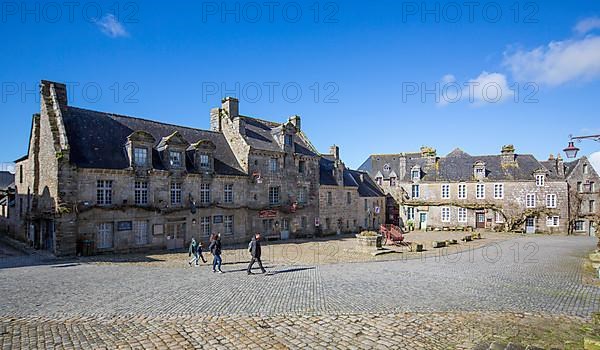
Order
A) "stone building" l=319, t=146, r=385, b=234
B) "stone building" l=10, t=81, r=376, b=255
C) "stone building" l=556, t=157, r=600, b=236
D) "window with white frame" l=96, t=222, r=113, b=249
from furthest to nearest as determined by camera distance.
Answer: "stone building" l=556, t=157, r=600, b=236 → "stone building" l=319, t=146, r=385, b=234 → "window with white frame" l=96, t=222, r=113, b=249 → "stone building" l=10, t=81, r=376, b=255

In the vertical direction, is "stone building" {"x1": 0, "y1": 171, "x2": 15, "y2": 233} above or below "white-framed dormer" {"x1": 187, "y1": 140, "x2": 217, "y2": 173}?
below

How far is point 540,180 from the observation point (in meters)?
36.4

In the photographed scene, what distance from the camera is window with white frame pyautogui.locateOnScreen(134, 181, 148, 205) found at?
20.8 meters

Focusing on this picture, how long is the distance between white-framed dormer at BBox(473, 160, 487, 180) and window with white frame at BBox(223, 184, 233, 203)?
27856 mm

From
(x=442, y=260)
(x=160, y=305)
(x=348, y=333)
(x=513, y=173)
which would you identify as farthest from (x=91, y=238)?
(x=513, y=173)

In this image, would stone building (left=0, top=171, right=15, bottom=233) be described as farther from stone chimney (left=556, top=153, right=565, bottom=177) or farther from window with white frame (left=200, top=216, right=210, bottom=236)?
stone chimney (left=556, top=153, right=565, bottom=177)

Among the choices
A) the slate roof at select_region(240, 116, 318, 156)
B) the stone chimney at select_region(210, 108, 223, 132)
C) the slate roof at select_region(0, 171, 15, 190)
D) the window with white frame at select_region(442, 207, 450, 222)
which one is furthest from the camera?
the slate roof at select_region(0, 171, 15, 190)

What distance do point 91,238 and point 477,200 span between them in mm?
36412

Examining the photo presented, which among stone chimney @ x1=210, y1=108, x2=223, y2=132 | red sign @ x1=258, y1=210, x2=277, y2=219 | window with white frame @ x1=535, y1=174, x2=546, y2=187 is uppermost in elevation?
stone chimney @ x1=210, y1=108, x2=223, y2=132

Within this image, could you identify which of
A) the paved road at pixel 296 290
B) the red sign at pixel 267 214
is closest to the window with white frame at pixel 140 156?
the paved road at pixel 296 290

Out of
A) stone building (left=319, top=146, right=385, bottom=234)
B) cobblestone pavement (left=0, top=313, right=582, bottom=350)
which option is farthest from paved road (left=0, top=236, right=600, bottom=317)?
stone building (left=319, top=146, right=385, bottom=234)

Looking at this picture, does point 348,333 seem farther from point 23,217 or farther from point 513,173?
point 513,173

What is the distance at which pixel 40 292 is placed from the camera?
10391mm

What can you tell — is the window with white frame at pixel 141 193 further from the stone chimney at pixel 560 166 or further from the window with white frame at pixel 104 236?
the stone chimney at pixel 560 166
